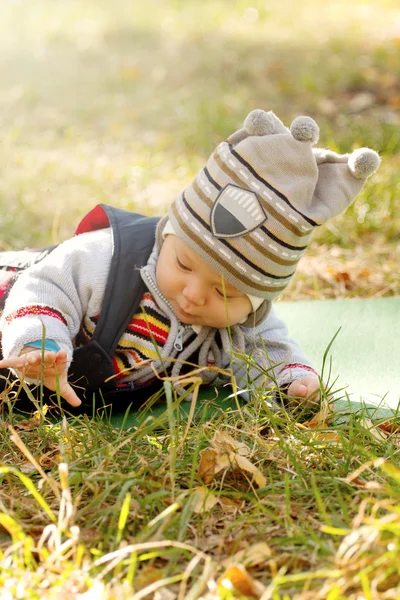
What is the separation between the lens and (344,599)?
1127mm

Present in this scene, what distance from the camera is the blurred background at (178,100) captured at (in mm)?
3879

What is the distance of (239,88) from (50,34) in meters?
2.48

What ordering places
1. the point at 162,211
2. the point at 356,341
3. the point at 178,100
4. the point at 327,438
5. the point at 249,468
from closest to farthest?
the point at 249,468
the point at 327,438
the point at 356,341
the point at 162,211
the point at 178,100

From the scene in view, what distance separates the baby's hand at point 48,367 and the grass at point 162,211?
3.2 inches

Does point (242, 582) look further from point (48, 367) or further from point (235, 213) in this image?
point (235, 213)

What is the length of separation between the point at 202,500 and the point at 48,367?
1.75 feet

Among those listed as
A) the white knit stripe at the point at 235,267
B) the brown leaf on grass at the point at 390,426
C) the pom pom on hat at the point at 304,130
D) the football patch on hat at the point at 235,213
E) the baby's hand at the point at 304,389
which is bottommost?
the baby's hand at the point at 304,389

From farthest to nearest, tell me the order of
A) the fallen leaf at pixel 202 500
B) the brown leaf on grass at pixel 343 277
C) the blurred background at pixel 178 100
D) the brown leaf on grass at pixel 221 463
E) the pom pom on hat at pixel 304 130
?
1. the blurred background at pixel 178 100
2. the brown leaf on grass at pixel 343 277
3. the pom pom on hat at pixel 304 130
4. the brown leaf on grass at pixel 221 463
5. the fallen leaf at pixel 202 500

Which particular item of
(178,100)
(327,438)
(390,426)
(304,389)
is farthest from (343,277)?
(178,100)

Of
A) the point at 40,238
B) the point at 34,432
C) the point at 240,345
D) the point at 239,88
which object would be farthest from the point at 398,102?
the point at 34,432

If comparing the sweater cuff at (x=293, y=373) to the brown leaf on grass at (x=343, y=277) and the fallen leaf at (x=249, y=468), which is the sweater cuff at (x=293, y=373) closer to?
the fallen leaf at (x=249, y=468)

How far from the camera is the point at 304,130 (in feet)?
6.58

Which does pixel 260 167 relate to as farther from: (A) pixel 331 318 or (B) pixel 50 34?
(B) pixel 50 34

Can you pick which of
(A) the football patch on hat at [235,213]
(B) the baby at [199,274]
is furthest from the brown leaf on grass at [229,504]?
(A) the football patch on hat at [235,213]
